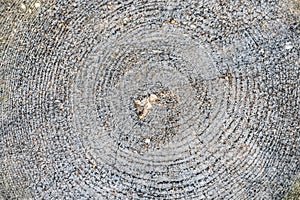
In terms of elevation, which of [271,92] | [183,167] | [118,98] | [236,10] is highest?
[236,10]

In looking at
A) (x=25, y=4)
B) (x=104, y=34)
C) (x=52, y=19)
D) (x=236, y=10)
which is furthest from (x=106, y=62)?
(x=236, y=10)

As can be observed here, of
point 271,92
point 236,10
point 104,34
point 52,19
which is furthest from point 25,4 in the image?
point 271,92

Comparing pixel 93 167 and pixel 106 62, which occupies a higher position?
pixel 106 62

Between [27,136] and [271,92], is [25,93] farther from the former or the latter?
[271,92]

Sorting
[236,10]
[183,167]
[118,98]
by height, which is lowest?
[183,167]

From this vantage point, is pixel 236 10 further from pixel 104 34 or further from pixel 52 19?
pixel 52 19

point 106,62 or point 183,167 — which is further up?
point 106,62
